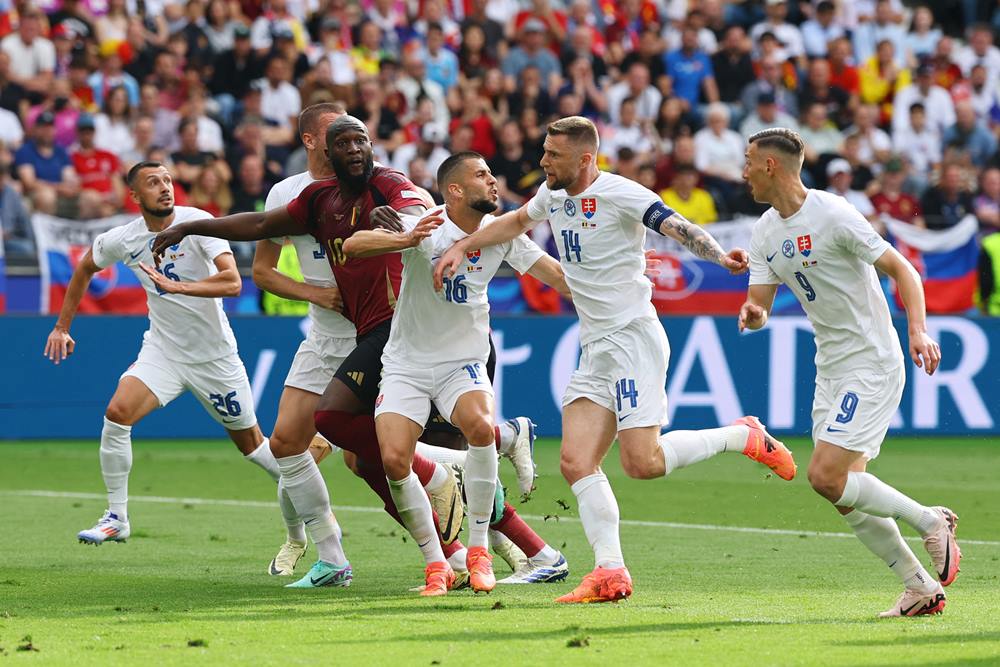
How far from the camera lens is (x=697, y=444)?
8156 mm

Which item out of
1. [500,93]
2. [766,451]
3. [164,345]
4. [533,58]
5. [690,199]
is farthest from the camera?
[533,58]

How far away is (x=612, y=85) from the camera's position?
22062 millimetres

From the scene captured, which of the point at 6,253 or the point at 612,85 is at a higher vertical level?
the point at 612,85

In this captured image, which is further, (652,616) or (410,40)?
(410,40)

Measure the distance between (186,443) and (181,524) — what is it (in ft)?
18.4

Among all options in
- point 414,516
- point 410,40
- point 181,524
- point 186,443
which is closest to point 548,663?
point 414,516

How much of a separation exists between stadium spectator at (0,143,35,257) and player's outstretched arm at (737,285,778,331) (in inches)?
417

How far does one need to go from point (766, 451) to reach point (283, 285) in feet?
9.08

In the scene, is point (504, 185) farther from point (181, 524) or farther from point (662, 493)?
point (181, 524)

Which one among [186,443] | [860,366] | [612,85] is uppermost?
[612,85]

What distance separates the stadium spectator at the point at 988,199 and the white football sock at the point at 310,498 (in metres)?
13.5

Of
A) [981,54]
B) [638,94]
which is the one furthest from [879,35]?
[638,94]

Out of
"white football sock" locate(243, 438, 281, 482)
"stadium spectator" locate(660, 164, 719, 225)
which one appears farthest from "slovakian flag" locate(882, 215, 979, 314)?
"white football sock" locate(243, 438, 281, 482)

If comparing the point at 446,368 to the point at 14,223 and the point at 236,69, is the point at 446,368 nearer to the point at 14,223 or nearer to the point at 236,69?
the point at 14,223
